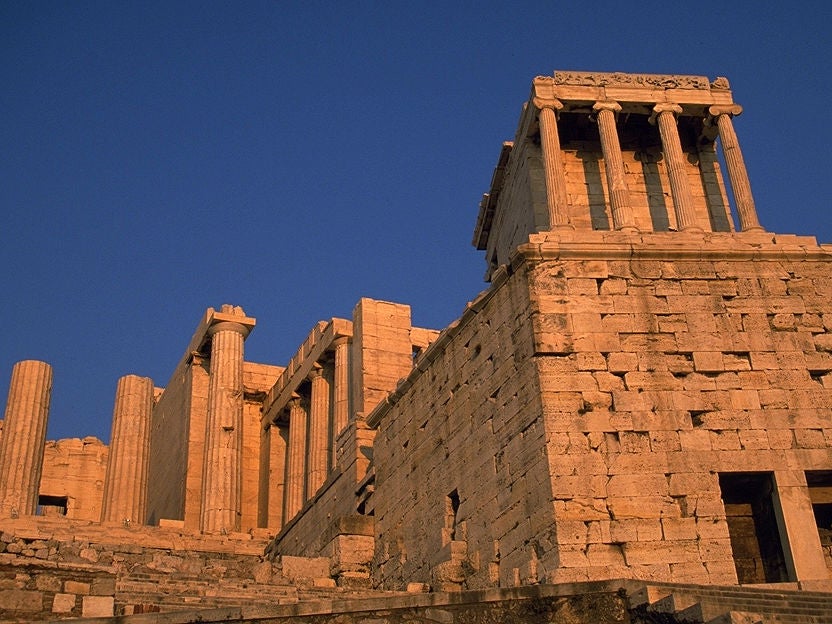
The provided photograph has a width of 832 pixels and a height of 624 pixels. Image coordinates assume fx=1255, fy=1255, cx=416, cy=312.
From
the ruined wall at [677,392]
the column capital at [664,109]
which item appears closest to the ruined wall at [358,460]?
the ruined wall at [677,392]

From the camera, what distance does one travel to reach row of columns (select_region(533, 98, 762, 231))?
21484mm

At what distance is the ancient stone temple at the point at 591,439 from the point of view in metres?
12.7

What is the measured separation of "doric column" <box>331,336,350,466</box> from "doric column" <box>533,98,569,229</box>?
370 inches

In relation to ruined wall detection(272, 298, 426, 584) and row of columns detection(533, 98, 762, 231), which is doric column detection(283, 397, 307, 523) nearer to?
ruined wall detection(272, 298, 426, 584)

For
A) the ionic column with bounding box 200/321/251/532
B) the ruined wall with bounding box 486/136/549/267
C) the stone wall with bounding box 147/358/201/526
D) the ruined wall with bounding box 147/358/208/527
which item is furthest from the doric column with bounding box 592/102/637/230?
the stone wall with bounding box 147/358/201/526

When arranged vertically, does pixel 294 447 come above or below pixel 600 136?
below

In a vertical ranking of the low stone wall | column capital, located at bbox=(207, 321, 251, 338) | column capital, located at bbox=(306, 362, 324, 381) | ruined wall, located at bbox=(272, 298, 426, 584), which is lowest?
the low stone wall

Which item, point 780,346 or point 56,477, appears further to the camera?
point 56,477

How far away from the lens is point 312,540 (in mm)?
24766

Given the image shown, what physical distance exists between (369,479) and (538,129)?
290 inches

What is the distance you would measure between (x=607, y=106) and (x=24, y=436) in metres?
16.5

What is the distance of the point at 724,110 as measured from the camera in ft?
78.2

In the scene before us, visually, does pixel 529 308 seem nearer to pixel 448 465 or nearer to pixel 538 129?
pixel 448 465

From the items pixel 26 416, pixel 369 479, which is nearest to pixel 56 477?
pixel 26 416
